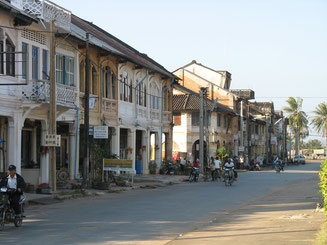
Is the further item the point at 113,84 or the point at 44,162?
the point at 113,84

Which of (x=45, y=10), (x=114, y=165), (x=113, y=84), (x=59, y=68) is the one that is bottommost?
(x=114, y=165)

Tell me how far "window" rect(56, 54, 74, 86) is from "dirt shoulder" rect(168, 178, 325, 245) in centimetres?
1245

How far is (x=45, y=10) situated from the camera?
2434 centimetres

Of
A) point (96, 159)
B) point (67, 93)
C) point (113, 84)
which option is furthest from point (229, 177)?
point (67, 93)

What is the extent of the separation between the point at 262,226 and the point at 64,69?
17221mm

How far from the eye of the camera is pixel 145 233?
12891 mm

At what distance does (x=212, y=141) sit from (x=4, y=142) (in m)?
43.9

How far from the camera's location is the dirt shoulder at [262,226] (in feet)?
37.9

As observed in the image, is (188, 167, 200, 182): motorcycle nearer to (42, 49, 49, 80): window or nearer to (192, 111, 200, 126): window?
(42, 49, 49, 80): window

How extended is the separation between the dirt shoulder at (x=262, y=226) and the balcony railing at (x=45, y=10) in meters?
11.8

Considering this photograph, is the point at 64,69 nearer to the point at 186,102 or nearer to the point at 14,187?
the point at 14,187

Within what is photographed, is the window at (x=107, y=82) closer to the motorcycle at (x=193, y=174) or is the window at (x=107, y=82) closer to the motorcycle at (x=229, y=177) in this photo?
the motorcycle at (x=193, y=174)

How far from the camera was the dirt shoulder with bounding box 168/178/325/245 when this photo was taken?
11.5m

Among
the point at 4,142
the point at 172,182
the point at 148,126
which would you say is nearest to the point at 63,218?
the point at 4,142
